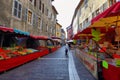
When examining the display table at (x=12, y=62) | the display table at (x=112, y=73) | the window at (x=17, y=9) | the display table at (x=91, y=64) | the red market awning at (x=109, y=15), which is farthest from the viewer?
the window at (x=17, y=9)

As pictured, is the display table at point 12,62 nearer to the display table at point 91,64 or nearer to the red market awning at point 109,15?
the display table at point 91,64

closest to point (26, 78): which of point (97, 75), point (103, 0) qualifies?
point (97, 75)

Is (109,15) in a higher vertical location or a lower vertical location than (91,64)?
higher

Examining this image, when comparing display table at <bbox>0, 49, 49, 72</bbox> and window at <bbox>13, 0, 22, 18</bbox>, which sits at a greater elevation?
window at <bbox>13, 0, 22, 18</bbox>

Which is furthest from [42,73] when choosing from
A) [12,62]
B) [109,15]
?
[109,15]

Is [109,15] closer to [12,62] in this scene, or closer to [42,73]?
[42,73]

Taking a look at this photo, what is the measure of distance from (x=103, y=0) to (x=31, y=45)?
982cm

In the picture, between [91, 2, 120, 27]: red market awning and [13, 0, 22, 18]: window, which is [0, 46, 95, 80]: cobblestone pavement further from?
[13, 0, 22, 18]: window

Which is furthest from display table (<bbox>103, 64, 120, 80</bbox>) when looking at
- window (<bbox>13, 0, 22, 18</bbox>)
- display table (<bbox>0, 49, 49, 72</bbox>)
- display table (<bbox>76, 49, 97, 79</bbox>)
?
window (<bbox>13, 0, 22, 18</bbox>)

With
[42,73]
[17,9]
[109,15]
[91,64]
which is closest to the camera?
[109,15]

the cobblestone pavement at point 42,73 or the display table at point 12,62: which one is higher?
the display table at point 12,62

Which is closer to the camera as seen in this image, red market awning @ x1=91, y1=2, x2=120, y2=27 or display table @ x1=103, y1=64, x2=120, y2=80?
red market awning @ x1=91, y1=2, x2=120, y2=27

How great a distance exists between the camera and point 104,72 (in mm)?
6371

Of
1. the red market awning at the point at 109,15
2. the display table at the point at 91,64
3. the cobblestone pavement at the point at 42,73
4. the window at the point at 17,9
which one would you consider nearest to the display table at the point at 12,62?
the cobblestone pavement at the point at 42,73
